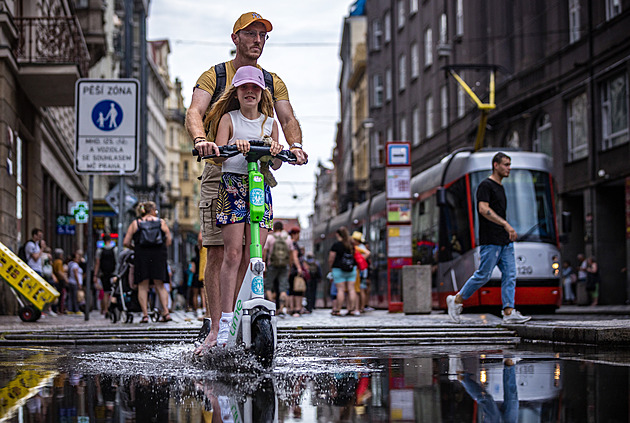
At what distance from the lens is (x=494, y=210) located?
39.4ft

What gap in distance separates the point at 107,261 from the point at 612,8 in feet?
57.1

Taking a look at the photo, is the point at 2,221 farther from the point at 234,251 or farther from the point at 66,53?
the point at 234,251

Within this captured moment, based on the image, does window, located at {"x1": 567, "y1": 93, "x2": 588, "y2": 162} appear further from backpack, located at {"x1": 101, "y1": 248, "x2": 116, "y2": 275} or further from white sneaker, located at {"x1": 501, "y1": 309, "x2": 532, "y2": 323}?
white sneaker, located at {"x1": 501, "y1": 309, "x2": 532, "y2": 323}

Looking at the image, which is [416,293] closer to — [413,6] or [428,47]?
[428,47]

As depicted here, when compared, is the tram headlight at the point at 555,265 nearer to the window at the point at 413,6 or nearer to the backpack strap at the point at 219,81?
the backpack strap at the point at 219,81

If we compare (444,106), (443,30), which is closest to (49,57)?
(444,106)

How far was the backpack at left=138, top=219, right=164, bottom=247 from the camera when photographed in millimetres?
14375

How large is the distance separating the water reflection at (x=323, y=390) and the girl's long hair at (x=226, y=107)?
164 cm

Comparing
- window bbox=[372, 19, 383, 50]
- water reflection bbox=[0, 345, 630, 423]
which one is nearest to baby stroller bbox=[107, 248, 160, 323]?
water reflection bbox=[0, 345, 630, 423]

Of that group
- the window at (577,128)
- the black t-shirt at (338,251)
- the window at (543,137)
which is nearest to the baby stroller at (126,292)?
the black t-shirt at (338,251)

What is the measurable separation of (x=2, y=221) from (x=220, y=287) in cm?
1316

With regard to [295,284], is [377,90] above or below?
above

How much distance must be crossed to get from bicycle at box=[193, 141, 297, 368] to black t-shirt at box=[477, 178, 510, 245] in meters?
5.55

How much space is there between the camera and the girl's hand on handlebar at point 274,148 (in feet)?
21.2
